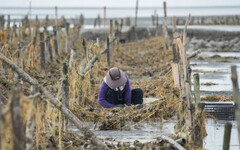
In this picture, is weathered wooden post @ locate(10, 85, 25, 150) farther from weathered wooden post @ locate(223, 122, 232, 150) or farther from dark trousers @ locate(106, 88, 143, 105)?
dark trousers @ locate(106, 88, 143, 105)

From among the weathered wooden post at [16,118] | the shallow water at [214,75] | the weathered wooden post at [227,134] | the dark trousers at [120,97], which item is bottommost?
the shallow water at [214,75]

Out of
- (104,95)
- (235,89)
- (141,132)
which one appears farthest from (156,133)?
(235,89)

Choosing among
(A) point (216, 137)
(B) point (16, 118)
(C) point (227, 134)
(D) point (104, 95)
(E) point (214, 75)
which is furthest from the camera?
(E) point (214, 75)

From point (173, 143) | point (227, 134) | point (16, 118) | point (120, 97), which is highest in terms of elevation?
point (16, 118)

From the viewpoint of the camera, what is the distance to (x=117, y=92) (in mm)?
10070

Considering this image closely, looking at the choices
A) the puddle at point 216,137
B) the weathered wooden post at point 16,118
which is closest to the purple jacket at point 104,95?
the puddle at point 216,137

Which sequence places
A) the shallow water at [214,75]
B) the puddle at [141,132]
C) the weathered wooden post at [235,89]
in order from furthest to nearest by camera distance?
the shallow water at [214,75] < the puddle at [141,132] < the weathered wooden post at [235,89]

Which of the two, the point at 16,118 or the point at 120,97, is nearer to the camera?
the point at 16,118

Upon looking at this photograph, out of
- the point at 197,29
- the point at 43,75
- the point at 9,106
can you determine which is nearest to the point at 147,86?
the point at 43,75

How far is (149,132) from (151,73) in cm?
766

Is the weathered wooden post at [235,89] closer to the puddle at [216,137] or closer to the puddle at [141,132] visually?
the puddle at [216,137]

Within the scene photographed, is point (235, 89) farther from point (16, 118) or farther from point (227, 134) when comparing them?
point (16, 118)

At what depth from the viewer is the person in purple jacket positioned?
9820 millimetres

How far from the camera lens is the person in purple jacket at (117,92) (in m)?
9.82
